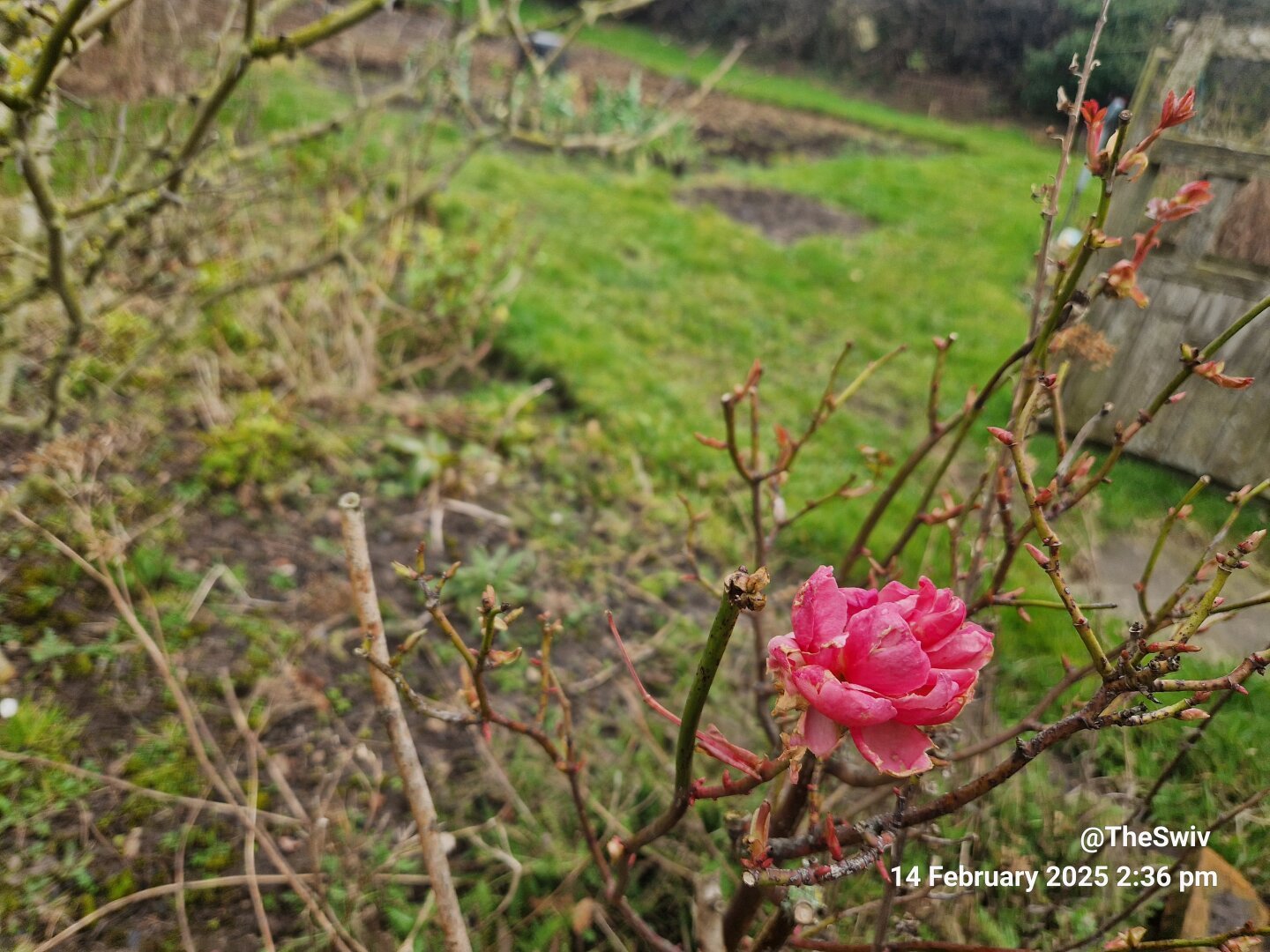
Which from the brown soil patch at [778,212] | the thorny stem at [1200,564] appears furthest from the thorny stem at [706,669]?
the brown soil patch at [778,212]

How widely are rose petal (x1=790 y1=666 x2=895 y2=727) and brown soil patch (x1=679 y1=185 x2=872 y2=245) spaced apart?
6.33 meters

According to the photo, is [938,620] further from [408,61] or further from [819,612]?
[408,61]

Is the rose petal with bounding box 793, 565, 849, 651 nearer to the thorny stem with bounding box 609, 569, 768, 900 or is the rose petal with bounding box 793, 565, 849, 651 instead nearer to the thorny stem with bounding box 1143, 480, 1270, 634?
the thorny stem with bounding box 609, 569, 768, 900

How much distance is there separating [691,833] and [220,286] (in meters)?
2.96

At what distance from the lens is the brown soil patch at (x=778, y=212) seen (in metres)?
6.89

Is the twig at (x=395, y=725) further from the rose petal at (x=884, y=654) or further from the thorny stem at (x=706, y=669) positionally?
the rose petal at (x=884, y=654)

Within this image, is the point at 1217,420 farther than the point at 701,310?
No

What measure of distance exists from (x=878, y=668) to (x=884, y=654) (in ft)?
0.05

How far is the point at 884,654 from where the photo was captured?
0.68 m

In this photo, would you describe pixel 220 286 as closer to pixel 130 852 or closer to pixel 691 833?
pixel 130 852

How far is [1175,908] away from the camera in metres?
1.66

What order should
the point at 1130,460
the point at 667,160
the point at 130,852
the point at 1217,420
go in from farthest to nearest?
the point at 667,160
the point at 1130,460
the point at 1217,420
the point at 130,852

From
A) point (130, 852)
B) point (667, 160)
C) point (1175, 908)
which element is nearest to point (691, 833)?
point (1175, 908)

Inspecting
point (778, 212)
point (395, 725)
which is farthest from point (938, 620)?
point (778, 212)
